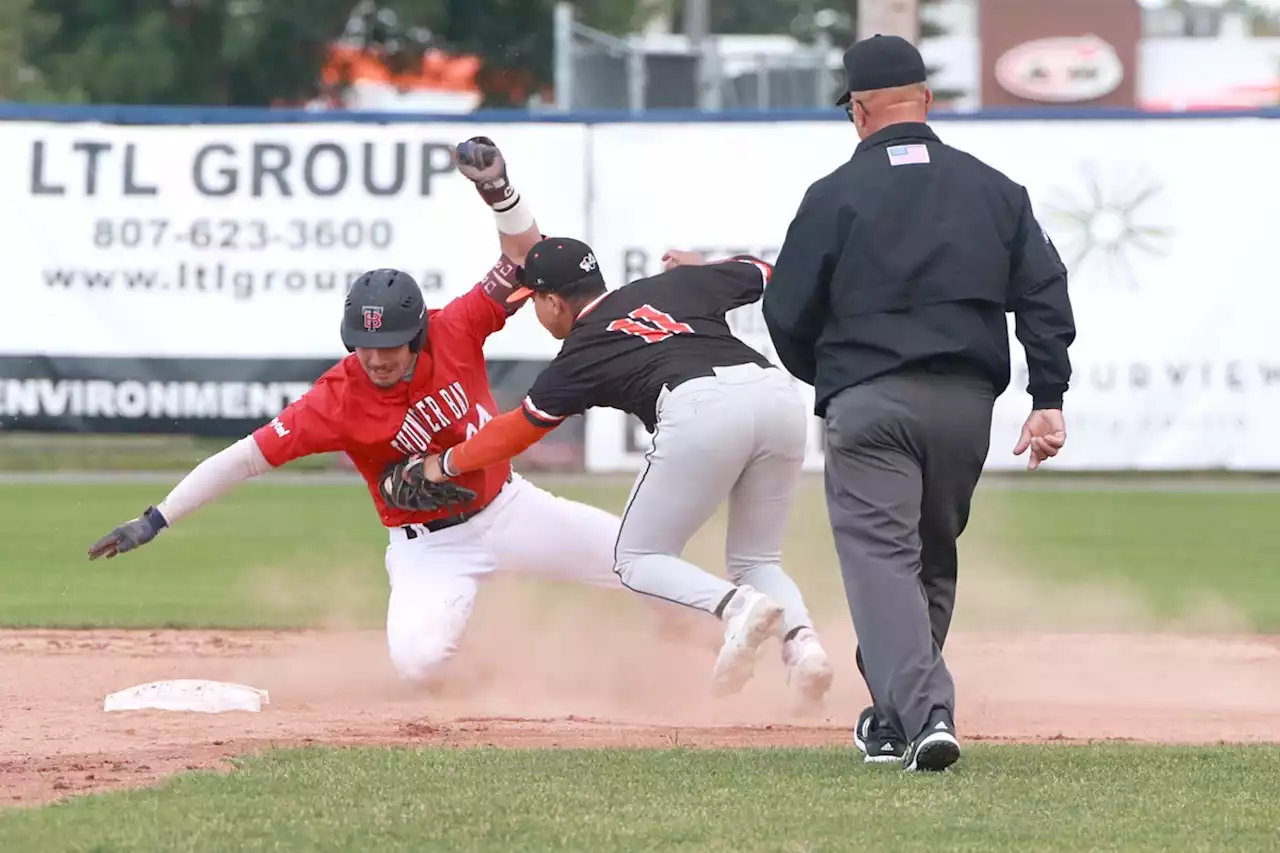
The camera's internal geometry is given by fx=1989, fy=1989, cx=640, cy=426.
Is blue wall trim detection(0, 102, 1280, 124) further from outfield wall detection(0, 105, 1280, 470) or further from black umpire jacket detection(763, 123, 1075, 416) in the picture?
black umpire jacket detection(763, 123, 1075, 416)

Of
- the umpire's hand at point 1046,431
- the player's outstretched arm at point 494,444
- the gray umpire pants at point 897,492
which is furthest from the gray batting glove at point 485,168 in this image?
the umpire's hand at point 1046,431

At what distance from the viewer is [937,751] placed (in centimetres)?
476

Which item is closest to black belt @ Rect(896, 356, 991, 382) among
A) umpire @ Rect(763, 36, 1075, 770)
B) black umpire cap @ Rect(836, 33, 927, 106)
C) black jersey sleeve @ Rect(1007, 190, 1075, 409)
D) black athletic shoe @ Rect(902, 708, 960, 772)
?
umpire @ Rect(763, 36, 1075, 770)

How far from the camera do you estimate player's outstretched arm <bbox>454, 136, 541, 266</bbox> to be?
22.4 ft

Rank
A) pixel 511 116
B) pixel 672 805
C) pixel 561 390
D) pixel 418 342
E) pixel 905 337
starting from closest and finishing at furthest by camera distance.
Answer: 1. pixel 672 805
2. pixel 905 337
3. pixel 561 390
4. pixel 418 342
5. pixel 511 116

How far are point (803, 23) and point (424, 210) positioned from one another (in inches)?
1635

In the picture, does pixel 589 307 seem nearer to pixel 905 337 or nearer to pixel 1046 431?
pixel 905 337

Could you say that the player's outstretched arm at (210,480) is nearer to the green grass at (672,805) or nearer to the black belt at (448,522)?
the black belt at (448,522)

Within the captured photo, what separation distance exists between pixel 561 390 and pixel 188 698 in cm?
159

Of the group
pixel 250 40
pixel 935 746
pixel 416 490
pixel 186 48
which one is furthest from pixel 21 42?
pixel 935 746

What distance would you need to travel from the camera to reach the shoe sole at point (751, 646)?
571 centimetres

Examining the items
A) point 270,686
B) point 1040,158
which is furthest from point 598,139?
point 270,686

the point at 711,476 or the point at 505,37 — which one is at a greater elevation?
the point at 505,37

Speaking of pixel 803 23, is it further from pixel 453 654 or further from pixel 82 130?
pixel 453 654
